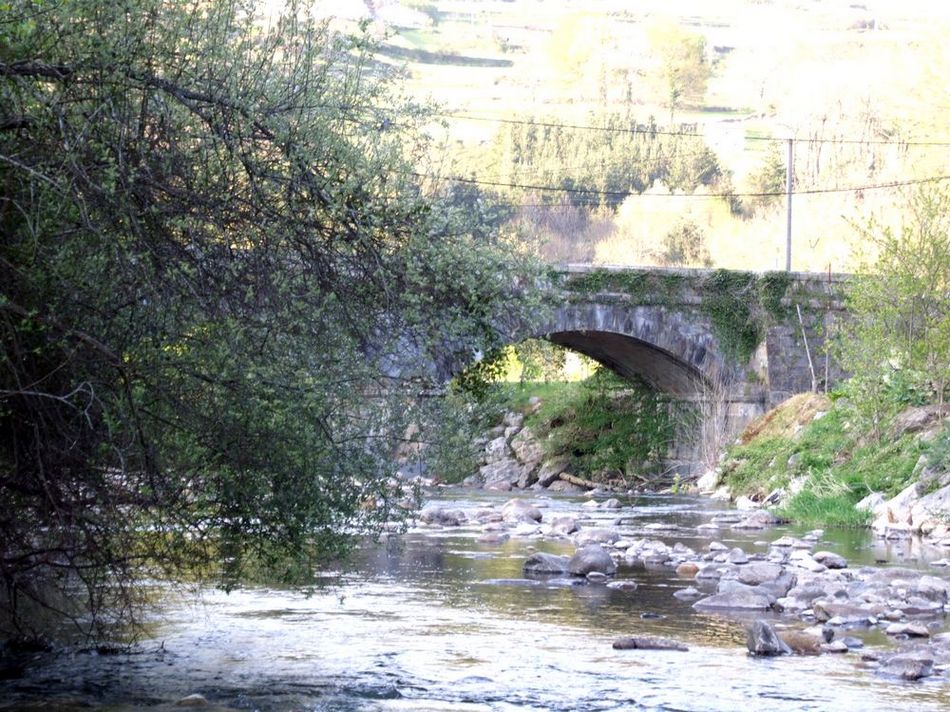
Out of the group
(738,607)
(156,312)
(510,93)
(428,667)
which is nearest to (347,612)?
(428,667)

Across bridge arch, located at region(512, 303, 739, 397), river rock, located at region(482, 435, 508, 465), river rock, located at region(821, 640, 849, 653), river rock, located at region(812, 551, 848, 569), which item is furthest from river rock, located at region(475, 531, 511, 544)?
river rock, located at region(482, 435, 508, 465)

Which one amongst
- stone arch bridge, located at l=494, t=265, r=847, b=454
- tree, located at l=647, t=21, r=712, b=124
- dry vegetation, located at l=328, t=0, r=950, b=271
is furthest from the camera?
tree, located at l=647, t=21, r=712, b=124

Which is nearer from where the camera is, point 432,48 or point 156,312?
point 156,312

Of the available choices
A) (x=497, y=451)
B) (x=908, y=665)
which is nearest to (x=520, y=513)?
(x=908, y=665)

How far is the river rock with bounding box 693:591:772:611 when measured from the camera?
1239cm

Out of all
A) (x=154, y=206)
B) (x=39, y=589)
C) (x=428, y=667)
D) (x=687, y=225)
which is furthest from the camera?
(x=687, y=225)

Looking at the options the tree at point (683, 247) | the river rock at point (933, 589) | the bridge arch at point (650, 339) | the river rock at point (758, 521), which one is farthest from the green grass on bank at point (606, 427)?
the tree at point (683, 247)

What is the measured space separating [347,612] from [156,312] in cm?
521

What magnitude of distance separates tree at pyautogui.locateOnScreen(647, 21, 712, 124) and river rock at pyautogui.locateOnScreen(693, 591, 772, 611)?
8867 centimetres

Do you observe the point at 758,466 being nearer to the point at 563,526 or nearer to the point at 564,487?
the point at 564,487

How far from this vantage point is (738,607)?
12414mm

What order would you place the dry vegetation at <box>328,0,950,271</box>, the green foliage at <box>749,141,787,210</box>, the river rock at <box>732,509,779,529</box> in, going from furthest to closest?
the green foliage at <box>749,141,787,210</box> < the dry vegetation at <box>328,0,950,271</box> < the river rock at <box>732,509,779,529</box>

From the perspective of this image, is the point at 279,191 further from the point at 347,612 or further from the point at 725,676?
the point at 347,612

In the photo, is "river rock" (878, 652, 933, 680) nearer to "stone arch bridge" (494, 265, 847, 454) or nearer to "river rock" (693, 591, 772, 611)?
"river rock" (693, 591, 772, 611)
